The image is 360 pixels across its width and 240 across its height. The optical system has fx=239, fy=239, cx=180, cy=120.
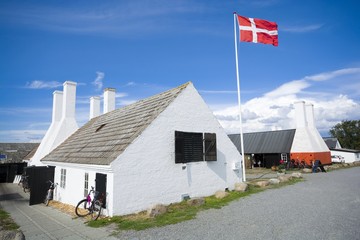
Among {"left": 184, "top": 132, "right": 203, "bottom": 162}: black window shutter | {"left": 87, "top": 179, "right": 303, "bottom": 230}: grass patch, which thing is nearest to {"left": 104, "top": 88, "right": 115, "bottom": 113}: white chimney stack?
{"left": 184, "top": 132, "right": 203, "bottom": 162}: black window shutter

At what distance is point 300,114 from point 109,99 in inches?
992

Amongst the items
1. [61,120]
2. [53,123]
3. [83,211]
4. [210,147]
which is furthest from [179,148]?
[53,123]

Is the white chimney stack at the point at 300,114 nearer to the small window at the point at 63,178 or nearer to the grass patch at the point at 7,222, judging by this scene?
the small window at the point at 63,178

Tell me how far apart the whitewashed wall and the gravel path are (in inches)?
84.6

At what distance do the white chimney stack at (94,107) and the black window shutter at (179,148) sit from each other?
14470 mm

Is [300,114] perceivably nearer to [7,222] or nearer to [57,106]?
[57,106]

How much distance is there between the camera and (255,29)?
16.6m

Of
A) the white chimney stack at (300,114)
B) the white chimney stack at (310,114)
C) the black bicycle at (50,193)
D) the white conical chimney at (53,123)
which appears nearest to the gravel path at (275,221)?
the black bicycle at (50,193)

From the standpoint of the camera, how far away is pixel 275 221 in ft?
26.6

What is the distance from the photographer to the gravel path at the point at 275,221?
691cm

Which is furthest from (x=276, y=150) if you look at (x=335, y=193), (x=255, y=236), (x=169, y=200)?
(x=255, y=236)

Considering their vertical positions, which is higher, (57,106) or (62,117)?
(57,106)

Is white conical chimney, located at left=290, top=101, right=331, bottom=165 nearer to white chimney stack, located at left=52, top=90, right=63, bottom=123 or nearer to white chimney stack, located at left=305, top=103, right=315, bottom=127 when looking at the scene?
white chimney stack, located at left=305, top=103, right=315, bottom=127

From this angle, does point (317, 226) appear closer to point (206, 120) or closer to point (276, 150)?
point (206, 120)
